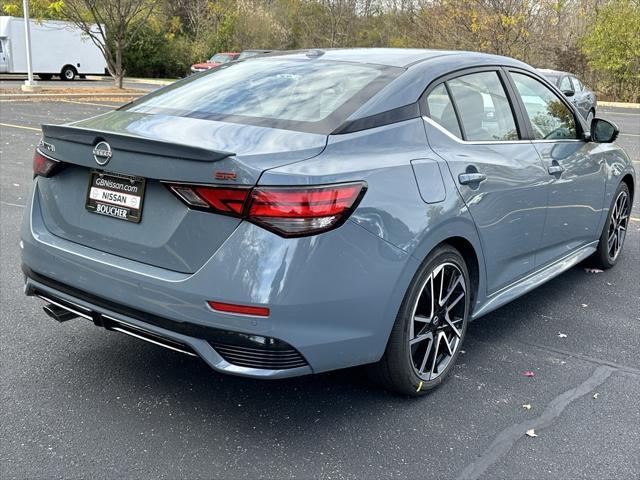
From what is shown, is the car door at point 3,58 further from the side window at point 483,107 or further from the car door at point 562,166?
the side window at point 483,107

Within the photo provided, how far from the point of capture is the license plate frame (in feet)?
9.20

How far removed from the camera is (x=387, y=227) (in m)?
2.81

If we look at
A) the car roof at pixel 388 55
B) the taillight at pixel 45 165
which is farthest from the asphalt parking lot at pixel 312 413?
the car roof at pixel 388 55

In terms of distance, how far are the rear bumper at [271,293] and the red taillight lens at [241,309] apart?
18 mm

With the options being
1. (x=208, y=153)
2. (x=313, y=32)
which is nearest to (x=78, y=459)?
(x=208, y=153)

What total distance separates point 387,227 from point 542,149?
70.4 inches

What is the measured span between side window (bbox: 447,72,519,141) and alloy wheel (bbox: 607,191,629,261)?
1943mm

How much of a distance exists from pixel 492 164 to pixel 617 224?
8.57 ft

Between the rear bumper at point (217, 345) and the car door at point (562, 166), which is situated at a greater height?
the car door at point (562, 166)

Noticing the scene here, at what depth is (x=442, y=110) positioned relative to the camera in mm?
3441

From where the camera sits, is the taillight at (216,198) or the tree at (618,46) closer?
the taillight at (216,198)

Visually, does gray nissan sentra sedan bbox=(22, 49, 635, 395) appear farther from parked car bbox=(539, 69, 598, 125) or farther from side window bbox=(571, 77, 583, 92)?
side window bbox=(571, 77, 583, 92)

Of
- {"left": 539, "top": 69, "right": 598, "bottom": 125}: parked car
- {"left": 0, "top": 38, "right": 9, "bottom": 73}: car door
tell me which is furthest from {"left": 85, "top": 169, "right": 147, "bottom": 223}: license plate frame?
{"left": 0, "top": 38, "right": 9, "bottom": 73}: car door

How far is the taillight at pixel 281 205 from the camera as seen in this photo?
2.55 m
